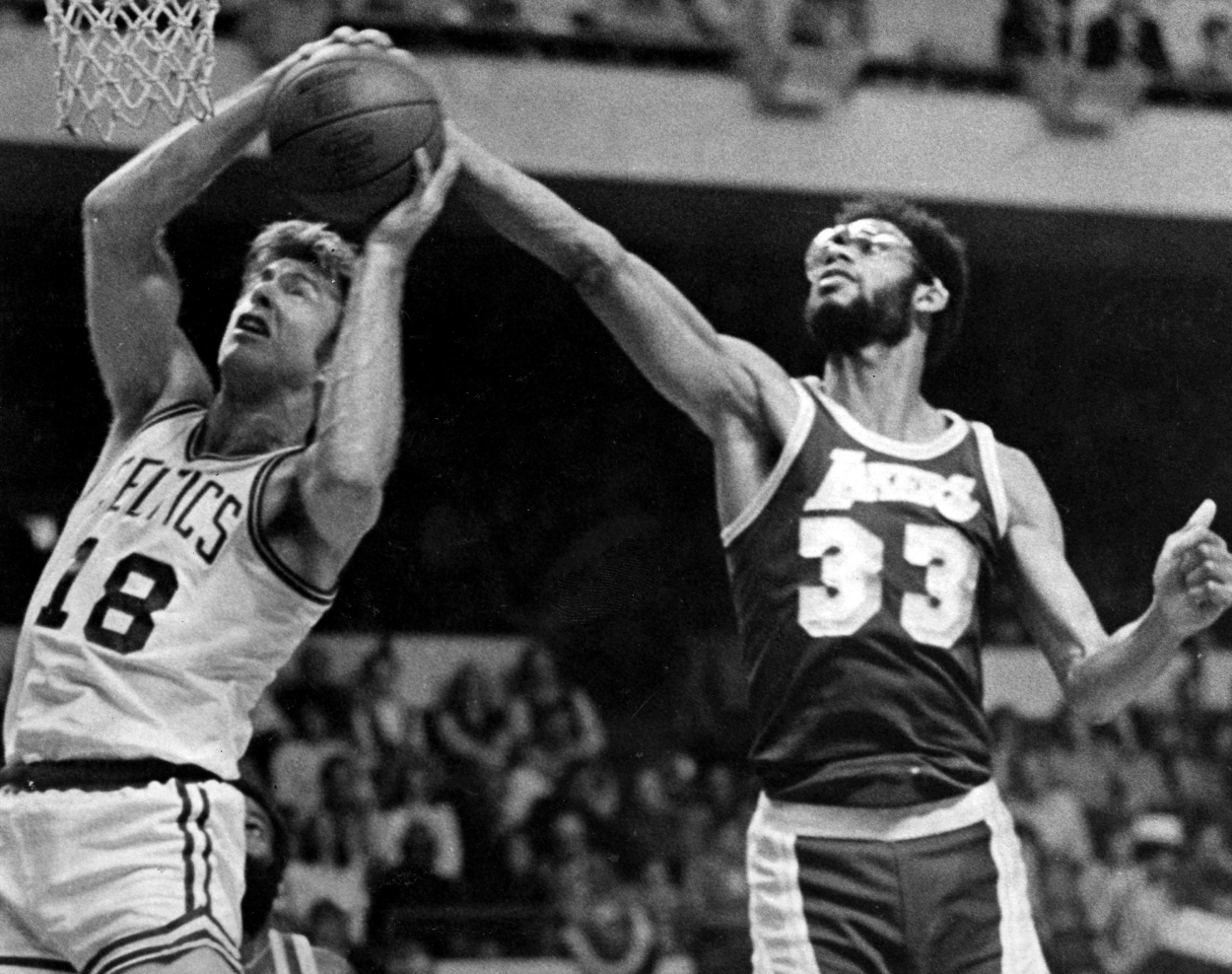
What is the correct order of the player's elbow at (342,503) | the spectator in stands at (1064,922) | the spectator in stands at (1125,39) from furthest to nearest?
the spectator in stands at (1125,39) → the spectator in stands at (1064,922) → the player's elbow at (342,503)

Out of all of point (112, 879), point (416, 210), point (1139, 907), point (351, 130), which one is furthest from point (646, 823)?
point (112, 879)

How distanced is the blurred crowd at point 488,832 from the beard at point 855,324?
3369 millimetres

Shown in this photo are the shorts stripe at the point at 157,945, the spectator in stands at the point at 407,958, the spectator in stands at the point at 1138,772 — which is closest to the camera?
the shorts stripe at the point at 157,945

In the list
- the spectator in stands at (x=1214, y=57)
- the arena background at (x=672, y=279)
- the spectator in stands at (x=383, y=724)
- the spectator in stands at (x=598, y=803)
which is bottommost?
the spectator in stands at (x=598, y=803)

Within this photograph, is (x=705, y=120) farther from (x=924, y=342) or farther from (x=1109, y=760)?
(x=924, y=342)

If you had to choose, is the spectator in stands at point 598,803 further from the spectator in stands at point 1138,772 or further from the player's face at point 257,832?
the player's face at point 257,832

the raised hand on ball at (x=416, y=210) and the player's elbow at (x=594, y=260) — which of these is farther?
the player's elbow at (x=594, y=260)

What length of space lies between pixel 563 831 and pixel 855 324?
4094 mm

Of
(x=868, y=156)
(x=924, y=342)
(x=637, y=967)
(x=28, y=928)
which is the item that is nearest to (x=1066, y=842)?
(x=637, y=967)

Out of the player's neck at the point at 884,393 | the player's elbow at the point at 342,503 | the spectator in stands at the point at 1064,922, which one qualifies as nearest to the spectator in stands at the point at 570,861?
the spectator in stands at the point at 1064,922

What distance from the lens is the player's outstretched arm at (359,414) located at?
3.59 m

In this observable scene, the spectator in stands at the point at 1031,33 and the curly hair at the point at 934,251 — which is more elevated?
the curly hair at the point at 934,251

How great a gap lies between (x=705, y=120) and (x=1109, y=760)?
3389 millimetres

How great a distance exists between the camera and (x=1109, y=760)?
9.54 m
